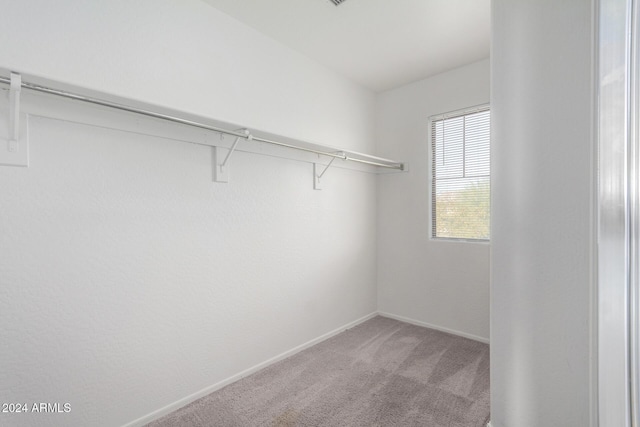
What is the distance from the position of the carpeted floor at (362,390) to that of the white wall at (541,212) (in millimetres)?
671

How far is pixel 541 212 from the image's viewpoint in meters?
1.13

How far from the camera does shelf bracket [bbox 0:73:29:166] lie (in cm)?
121

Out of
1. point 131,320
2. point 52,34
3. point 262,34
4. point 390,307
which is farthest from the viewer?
point 390,307

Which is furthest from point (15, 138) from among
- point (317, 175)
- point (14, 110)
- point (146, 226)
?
point (317, 175)

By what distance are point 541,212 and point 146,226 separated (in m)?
1.93

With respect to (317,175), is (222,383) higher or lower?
lower

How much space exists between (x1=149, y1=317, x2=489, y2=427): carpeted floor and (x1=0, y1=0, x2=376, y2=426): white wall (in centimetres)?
19

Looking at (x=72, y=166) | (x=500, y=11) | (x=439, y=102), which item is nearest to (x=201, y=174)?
(x=72, y=166)

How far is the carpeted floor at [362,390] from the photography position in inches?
66.9

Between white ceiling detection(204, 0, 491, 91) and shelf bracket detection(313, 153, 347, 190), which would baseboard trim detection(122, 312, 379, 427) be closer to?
shelf bracket detection(313, 153, 347, 190)

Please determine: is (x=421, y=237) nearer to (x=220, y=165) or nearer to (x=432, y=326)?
(x=432, y=326)

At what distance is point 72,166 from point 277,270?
4.73ft

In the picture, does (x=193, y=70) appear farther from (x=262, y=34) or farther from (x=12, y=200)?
(x=12, y=200)

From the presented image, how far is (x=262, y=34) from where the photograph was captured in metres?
2.25
